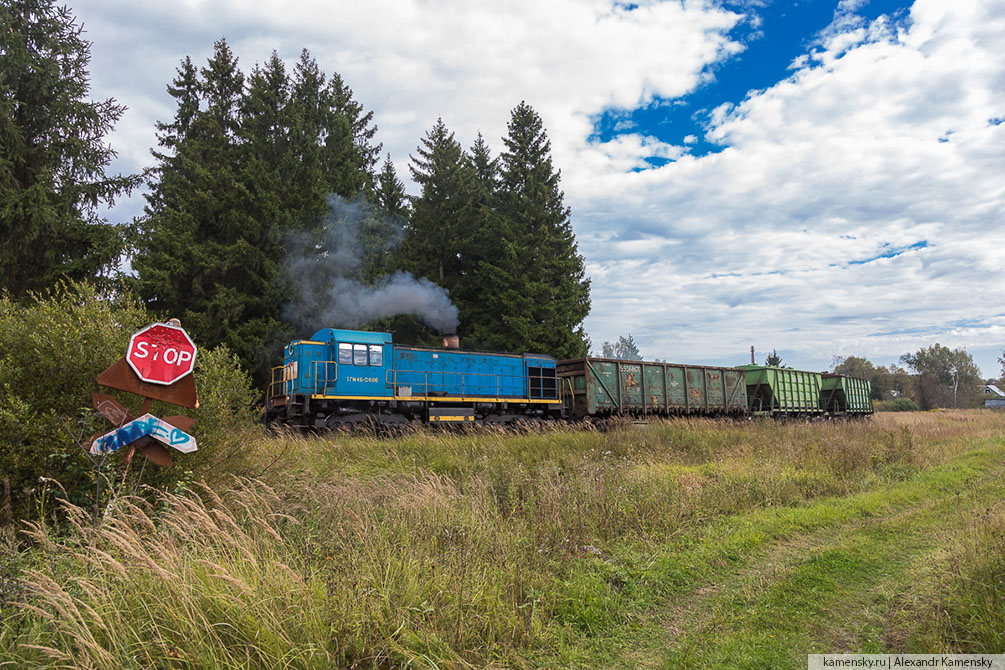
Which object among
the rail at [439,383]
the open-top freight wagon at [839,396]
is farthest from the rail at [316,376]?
the open-top freight wagon at [839,396]

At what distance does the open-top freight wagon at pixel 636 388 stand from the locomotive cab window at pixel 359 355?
8.89 metres

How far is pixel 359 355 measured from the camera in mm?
18656

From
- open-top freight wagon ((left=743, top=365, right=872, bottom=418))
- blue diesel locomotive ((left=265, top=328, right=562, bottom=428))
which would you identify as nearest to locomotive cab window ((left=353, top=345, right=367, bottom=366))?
blue diesel locomotive ((left=265, top=328, right=562, bottom=428))

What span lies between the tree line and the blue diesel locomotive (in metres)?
7.48

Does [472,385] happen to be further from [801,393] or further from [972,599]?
[801,393]

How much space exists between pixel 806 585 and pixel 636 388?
18151 mm

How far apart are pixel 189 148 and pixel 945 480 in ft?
108

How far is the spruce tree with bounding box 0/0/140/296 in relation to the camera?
1805 centimetres

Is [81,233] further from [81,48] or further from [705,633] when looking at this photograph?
[705,633]

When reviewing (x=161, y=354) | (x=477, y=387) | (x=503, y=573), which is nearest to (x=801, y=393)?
(x=477, y=387)

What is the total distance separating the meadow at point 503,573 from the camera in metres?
3.49

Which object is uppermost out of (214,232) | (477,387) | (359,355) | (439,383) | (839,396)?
(214,232)

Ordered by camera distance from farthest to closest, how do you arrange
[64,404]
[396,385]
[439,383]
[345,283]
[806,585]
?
[345,283] → [439,383] → [396,385] → [64,404] → [806,585]

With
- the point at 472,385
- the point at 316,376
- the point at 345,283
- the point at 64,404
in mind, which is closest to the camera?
the point at 64,404
